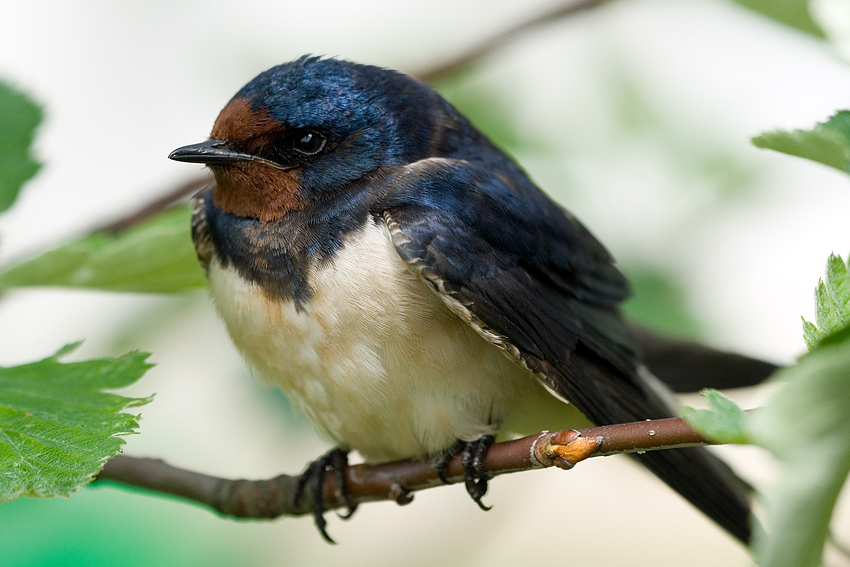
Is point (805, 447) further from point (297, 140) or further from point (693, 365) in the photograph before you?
point (693, 365)

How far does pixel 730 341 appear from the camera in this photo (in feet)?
5.49

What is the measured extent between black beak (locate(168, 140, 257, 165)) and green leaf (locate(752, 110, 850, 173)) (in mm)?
703

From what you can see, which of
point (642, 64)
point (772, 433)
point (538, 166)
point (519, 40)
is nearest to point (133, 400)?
point (772, 433)

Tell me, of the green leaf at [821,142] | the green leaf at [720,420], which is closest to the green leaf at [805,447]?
the green leaf at [720,420]

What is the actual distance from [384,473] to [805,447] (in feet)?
2.69

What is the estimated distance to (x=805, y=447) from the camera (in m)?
0.45

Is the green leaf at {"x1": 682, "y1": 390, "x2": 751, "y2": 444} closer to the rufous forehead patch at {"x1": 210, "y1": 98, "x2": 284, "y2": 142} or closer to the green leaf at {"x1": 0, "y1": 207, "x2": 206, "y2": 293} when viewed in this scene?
A: the green leaf at {"x1": 0, "y1": 207, "x2": 206, "y2": 293}

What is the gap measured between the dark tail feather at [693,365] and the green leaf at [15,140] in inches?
35.2

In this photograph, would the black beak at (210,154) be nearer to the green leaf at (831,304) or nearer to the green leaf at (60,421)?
the green leaf at (60,421)

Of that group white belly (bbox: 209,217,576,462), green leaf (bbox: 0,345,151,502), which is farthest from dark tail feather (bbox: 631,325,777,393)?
green leaf (bbox: 0,345,151,502)

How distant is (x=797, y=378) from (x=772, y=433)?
0.11 ft

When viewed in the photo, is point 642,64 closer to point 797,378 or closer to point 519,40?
point 519,40

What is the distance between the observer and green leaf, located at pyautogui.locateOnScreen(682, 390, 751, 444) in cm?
50

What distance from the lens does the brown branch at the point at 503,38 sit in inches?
51.8
